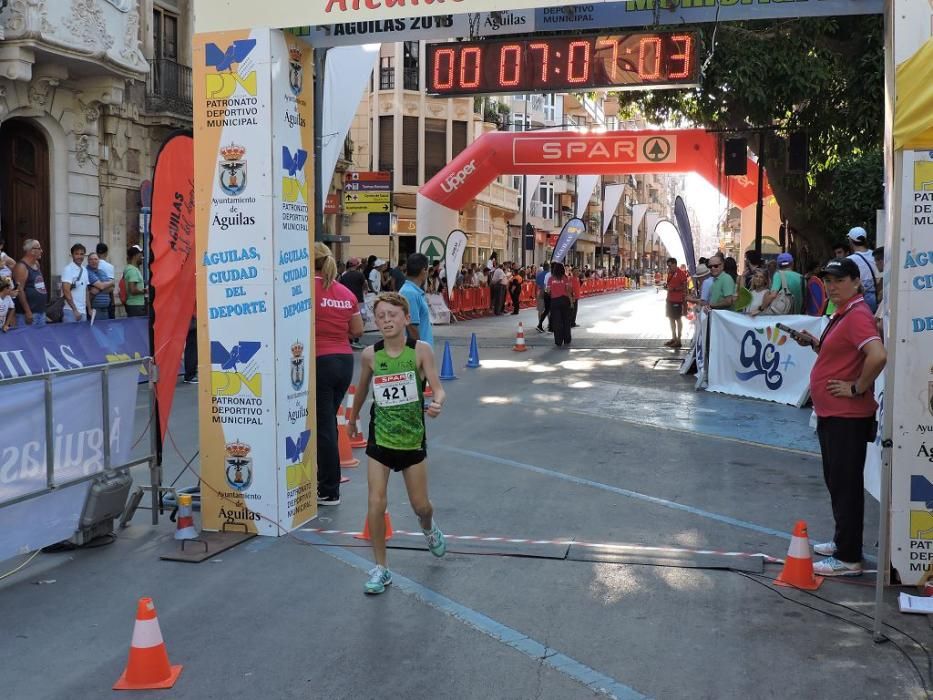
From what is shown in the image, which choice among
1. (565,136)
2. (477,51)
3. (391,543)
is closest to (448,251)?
(565,136)

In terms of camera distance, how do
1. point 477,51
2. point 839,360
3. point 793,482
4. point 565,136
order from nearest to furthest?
point 839,360, point 793,482, point 477,51, point 565,136

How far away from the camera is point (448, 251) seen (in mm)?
A: 25734

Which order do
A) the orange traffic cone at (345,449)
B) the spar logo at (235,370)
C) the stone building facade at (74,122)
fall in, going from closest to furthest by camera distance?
the spar logo at (235,370) → the orange traffic cone at (345,449) → the stone building facade at (74,122)

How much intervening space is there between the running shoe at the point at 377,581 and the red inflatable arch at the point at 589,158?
1632 centimetres

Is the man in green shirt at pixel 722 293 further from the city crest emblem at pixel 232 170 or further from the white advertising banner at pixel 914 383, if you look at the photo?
the city crest emblem at pixel 232 170

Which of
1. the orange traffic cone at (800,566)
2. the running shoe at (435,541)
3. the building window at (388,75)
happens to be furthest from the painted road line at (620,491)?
the building window at (388,75)

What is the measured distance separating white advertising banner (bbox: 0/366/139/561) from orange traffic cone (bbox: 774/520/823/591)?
14.3 feet

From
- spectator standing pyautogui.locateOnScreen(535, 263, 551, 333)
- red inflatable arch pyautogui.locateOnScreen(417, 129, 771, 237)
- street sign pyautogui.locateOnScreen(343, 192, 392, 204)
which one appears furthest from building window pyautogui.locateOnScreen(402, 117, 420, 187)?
red inflatable arch pyautogui.locateOnScreen(417, 129, 771, 237)

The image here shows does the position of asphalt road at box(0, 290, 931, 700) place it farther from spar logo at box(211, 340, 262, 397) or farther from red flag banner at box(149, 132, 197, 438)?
red flag banner at box(149, 132, 197, 438)

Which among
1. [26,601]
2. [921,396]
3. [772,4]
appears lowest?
[26,601]

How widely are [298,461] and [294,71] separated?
8.86 feet

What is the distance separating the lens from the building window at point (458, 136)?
46.9 meters

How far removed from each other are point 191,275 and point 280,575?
2373 millimetres

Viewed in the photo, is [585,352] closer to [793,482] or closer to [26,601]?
[793,482]
